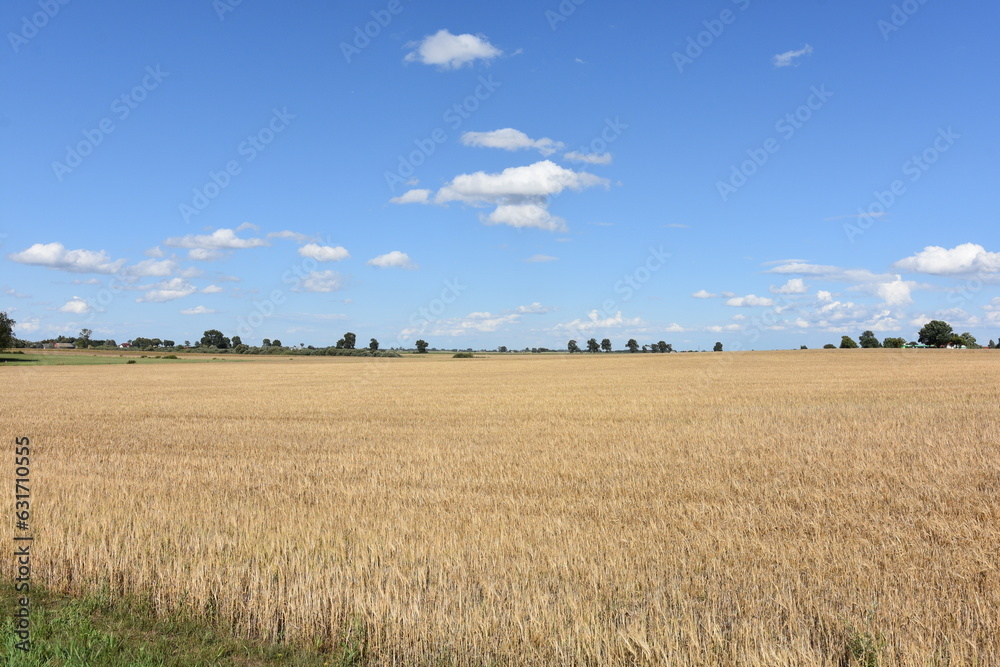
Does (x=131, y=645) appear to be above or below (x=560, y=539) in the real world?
below

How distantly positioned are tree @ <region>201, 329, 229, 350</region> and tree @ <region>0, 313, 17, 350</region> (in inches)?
2474

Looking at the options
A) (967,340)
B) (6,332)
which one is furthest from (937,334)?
(6,332)

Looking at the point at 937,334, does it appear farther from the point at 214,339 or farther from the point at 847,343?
the point at 214,339

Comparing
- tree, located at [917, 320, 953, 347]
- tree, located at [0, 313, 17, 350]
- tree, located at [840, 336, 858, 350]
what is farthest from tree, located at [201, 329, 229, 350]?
tree, located at [917, 320, 953, 347]

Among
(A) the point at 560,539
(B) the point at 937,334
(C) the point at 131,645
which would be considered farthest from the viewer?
(B) the point at 937,334

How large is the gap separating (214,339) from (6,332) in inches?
2649

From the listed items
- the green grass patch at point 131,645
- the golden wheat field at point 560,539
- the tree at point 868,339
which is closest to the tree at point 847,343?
the tree at point 868,339

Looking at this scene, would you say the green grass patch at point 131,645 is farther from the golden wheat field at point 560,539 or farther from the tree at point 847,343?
the tree at point 847,343

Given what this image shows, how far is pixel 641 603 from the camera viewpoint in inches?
253

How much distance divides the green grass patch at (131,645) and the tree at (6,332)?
12095 centimetres

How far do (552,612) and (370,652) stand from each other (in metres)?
1.78

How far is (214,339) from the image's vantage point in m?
169

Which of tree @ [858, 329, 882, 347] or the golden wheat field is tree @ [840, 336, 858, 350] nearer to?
tree @ [858, 329, 882, 347]

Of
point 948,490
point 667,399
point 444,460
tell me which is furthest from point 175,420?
point 948,490
